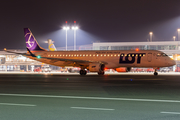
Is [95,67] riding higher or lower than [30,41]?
lower

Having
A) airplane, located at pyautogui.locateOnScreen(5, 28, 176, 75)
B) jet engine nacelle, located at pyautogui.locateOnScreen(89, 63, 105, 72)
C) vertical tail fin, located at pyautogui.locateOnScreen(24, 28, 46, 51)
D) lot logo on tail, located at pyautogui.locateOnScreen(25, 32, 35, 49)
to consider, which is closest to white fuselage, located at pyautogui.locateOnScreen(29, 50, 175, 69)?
airplane, located at pyautogui.locateOnScreen(5, 28, 176, 75)

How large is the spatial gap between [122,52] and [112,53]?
68.1 inches

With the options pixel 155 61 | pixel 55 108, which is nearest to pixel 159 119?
pixel 55 108

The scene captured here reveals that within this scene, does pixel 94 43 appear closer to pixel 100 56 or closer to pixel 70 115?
pixel 100 56

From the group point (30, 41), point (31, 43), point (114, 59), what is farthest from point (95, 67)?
point (30, 41)

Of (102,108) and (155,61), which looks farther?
(155,61)

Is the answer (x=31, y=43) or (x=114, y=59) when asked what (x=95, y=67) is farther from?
(x=31, y=43)

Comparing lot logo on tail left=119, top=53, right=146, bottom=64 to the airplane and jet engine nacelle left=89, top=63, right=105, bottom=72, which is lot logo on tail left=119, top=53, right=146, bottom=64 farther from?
jet engine nacelle left=89, top=63, right=105, bottom=72

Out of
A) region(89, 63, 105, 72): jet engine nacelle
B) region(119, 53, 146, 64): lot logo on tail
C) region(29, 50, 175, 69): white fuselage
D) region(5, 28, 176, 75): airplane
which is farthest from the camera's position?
region(119, 53, 146, 64): lot logo on tail

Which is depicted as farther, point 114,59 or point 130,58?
point 114,59

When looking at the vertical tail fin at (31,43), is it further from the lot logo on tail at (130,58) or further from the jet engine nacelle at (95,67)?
the lot logo on tail at (130,58)

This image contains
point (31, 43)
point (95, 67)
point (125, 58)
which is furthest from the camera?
point (31, 43)

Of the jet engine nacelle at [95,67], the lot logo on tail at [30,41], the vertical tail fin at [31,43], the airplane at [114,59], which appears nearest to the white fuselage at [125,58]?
the airplane at [114,59]

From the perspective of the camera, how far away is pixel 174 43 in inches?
3583
